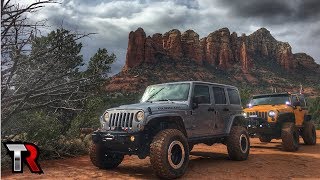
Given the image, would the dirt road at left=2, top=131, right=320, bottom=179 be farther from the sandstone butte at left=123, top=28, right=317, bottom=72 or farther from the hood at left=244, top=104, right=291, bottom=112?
the sandstone butte at left=123, top=28, right=317, bottom=72

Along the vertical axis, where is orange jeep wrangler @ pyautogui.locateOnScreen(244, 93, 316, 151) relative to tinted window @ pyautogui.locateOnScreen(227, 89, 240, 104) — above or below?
below

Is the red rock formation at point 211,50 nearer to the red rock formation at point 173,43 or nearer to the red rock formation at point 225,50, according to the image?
the red rock formation at point 225,50

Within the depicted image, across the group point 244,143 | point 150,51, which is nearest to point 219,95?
point 244,143

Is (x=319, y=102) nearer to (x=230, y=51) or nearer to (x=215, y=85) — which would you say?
(x=215, y=85)

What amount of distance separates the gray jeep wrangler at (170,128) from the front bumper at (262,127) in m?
2.27

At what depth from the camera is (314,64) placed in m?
104

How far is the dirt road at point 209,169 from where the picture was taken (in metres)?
6.86

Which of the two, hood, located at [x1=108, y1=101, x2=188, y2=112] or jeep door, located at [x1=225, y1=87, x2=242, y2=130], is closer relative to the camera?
hood, located at [x1=108, y1=101, x2=188, y2=112]

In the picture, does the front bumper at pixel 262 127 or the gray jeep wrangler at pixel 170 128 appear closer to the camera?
the gray jeep wrangler at pixel 170 128

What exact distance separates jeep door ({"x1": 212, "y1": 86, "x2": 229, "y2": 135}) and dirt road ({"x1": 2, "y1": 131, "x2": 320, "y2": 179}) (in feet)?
2.83

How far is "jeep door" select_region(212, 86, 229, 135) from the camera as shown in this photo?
8414 mm

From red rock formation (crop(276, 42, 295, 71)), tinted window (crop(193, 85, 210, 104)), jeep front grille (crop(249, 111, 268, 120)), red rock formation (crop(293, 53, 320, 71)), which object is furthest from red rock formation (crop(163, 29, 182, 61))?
tinted window (crop(193, 85, 210, 104))

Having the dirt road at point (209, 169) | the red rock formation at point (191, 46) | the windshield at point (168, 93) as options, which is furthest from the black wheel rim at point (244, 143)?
the red rock formation at point (191, 46)

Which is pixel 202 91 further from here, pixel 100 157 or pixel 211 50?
pixel 211 50
